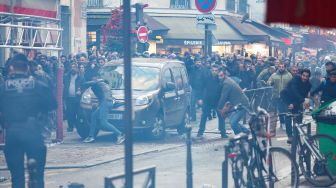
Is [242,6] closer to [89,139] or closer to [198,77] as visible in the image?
[198,77]

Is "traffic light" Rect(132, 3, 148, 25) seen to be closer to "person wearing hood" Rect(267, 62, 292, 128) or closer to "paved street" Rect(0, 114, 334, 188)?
"person wearing hood" Rect(267, 62, 292, 128)

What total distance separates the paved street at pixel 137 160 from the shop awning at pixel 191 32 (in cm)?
2732

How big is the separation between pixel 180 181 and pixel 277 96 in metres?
8.62

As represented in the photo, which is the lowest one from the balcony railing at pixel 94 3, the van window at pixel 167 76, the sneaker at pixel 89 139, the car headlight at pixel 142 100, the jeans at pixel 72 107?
the sneaker at pixel 89 139

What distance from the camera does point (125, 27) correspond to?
5.35 metres

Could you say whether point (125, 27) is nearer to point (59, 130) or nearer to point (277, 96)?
point (59, 130)

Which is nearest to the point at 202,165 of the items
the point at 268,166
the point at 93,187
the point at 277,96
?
the point at 93,187

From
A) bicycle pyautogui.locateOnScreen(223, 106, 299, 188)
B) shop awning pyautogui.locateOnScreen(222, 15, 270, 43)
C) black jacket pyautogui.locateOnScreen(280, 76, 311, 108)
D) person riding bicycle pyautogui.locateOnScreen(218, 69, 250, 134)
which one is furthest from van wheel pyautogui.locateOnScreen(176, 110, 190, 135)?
shop awning pyautogui.locateOnScreen(222, 15, 270, 43)

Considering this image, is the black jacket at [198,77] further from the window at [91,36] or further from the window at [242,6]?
the window at [242,6]

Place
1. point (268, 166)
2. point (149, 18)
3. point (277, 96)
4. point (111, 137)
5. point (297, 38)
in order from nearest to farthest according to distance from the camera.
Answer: point (268, 166) < point (111, 137) < point (277, 96) < point (149, 18) < point (297, 38)

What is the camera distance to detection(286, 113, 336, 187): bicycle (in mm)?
10633

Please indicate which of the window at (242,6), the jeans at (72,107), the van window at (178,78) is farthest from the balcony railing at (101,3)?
the van window at (178,78)

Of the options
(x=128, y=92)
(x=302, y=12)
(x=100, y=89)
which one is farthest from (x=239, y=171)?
(x=100, y=89)

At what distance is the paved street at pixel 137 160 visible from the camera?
11.6 meters
